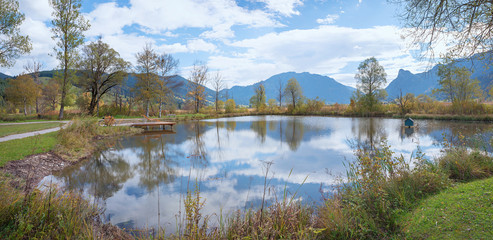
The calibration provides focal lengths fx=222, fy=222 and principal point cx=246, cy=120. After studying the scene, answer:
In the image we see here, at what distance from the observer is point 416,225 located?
2.82 metres

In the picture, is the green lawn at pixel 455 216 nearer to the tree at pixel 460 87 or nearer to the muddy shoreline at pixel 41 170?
the muddy shoreline at pixel 41 170

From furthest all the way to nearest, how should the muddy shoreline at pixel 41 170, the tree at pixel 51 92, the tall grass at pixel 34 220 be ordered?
the tree at pixel 51 92 → the muddy shoreline at pixel 41 170 → the tall grass at pixel 34 220

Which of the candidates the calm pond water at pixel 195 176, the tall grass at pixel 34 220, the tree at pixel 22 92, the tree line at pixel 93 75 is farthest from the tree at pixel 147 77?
the tall grass at pixel 34 220

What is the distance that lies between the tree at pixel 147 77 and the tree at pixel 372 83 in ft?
96.2

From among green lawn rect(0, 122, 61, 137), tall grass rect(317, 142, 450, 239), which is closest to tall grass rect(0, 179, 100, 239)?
tall grass rect(317, 142, 450, 239)

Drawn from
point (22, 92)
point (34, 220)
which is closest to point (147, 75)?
Result: point (22, 92)

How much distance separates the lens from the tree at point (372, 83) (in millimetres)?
32375

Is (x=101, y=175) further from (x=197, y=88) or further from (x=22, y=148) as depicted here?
(x=197, y=88)

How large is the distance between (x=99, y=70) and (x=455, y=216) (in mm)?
31621

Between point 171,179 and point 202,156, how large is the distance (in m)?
2.85

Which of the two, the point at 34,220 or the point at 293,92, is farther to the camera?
the point at 293,92

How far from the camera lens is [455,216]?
281cm

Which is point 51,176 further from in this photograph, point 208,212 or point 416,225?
point 416,225

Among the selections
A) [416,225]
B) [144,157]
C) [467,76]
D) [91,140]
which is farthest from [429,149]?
[467,76]
